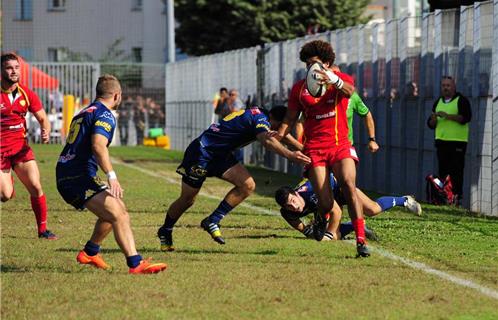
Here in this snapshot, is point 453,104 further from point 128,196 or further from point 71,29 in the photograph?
point 71,29

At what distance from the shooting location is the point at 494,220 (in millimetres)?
16344

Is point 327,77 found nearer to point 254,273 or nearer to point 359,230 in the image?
point 359,230

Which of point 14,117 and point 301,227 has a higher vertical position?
point 14,117

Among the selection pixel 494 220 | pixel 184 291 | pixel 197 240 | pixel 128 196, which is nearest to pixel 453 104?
pixel 494 220

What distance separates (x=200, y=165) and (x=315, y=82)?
5.80ft

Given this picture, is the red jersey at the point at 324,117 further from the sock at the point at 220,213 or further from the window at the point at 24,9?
the window at the point at 24,9

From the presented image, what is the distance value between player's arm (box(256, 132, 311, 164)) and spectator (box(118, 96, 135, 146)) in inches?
1330

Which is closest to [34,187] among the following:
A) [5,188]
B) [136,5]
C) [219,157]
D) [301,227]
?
[5,188]

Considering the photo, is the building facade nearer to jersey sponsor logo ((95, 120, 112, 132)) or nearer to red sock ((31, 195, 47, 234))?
red sock ((31, 195, 47, 234))

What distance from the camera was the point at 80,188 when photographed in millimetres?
10805

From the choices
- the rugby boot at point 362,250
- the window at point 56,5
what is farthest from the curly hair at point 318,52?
the window at point 56,5

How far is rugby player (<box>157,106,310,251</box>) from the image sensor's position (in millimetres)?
12516

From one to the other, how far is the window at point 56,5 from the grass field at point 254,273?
3747cm

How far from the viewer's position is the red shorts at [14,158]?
46.7ft
